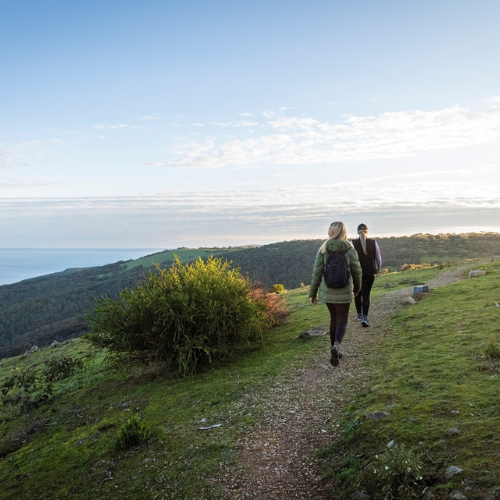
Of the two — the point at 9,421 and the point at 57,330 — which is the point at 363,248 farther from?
the point at 57,330

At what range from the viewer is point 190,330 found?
9820 mm

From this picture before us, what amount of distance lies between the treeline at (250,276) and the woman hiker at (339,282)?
25.4 meters

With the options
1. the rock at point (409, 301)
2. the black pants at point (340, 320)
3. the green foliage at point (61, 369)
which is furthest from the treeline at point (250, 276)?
the black pants at point (340, 320)

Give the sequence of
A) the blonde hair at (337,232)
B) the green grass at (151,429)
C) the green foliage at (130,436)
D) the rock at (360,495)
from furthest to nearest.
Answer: the blonde hair at (337,232) → the green foliage at (130,436) → the green grass at (151,429) → the rock at (360,495)

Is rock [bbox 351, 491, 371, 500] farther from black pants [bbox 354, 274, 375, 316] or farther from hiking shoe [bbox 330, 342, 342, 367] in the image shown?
black pants [bbox 354, 274, 375, 316]

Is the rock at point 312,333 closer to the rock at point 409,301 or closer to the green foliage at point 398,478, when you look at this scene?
the rock at point 409,301

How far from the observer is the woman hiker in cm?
761

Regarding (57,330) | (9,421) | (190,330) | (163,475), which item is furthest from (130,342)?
(57,330)

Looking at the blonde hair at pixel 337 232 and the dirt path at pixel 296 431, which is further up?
the blonde hair at pixel 337 232

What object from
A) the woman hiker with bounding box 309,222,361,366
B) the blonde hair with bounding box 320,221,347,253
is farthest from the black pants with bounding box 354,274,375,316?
the blonde hair with bounding box 320,221,347,253

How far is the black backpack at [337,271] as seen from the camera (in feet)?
24.6

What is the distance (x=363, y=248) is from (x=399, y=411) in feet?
18.0

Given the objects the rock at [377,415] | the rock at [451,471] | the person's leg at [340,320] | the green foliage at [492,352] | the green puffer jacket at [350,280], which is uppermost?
the green puffer jacket at [350,280]

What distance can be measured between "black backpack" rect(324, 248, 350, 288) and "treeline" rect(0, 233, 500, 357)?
25677mm
